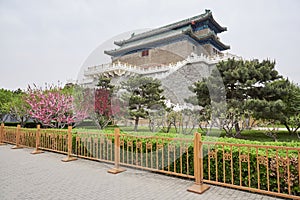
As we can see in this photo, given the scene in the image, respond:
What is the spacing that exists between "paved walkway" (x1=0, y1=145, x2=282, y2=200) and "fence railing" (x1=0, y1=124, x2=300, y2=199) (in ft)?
0.53

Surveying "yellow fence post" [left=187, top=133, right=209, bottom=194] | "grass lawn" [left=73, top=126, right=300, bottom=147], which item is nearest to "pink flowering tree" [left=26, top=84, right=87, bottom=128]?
"grass lawn" [left=73, top=126, right=300, bottom=147]

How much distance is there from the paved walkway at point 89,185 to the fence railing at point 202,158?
0.53 feet

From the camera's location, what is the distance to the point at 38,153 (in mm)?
6898

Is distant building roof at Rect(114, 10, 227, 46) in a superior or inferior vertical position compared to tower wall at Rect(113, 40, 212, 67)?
superior

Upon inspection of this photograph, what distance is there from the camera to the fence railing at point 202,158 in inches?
119

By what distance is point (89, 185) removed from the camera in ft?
12.2

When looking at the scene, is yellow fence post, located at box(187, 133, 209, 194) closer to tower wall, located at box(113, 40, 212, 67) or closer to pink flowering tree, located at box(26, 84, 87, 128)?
pink flowering tree, located at box(26, 84, 87, 128)

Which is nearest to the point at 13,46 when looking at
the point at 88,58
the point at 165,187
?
the point at 88,58

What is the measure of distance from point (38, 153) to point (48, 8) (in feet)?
16.8

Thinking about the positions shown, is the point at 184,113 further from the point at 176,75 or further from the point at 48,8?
the point at 176,75

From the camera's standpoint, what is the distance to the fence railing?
3.02 metres

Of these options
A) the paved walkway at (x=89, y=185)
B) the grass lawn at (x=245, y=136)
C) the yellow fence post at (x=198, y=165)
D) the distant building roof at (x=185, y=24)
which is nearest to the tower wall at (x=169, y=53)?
the distant building roof at (x=185, y=24)

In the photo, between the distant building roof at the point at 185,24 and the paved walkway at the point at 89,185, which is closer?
the paved walkway at the point at 89,185

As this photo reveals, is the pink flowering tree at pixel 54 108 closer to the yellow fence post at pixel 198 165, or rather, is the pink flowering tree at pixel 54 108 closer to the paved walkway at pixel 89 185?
the paved walkway at pixel 89 185
